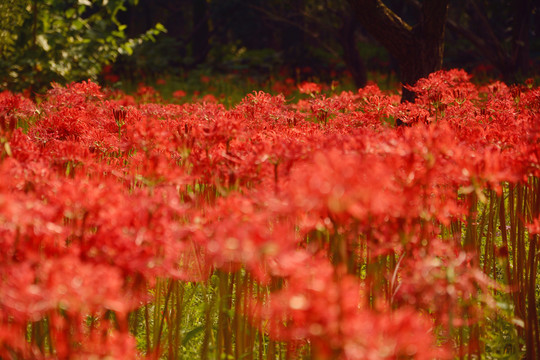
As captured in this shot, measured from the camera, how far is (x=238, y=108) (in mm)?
4141

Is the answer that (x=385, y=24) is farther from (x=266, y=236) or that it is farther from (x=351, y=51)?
(x=351, y=51)

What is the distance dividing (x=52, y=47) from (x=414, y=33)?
5.28 metres

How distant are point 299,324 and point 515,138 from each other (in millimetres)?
1984

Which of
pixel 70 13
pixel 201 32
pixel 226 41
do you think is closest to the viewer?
pixel 70 13

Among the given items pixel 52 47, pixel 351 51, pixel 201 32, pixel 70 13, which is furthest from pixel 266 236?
pixel 201 32

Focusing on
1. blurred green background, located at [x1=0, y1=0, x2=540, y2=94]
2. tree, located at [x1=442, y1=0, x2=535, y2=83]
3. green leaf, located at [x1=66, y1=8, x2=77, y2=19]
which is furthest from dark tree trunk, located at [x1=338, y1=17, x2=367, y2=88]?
green leaf, located at [x1=66, y1=8, x2=77, y2=19]

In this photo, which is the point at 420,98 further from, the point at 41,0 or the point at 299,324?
the point at 41,0

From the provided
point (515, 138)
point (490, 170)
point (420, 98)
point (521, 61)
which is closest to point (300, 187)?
point (490, 170)

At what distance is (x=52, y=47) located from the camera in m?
7.81

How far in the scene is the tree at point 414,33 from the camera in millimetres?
6270

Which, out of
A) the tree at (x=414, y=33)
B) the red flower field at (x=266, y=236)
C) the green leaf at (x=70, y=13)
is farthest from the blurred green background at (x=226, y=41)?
the red flower field at (x=266, y=236)

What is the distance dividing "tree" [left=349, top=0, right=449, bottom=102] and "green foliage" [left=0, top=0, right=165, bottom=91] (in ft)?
9.94

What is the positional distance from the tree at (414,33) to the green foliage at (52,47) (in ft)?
9.94

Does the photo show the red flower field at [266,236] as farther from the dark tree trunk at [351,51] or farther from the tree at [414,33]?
the dark tree trunk at [351,51]
